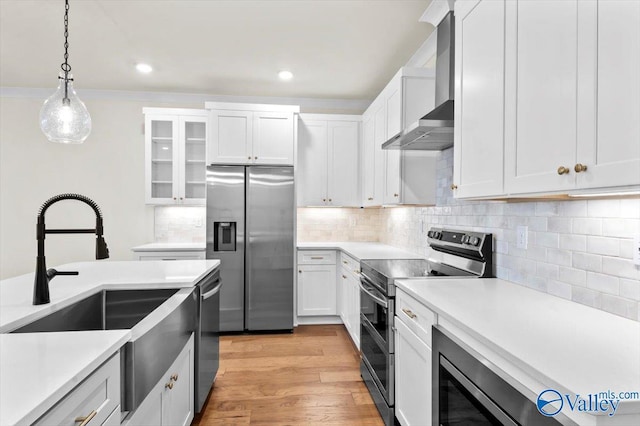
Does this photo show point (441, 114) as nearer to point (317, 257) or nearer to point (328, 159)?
point (328, 159)

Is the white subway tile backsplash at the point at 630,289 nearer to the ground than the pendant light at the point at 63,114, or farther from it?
nearer to the ground

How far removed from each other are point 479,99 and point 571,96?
57cm

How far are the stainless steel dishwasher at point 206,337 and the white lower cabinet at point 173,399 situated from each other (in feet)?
0.20

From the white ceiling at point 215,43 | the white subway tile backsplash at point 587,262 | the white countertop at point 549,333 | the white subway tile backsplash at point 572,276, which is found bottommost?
the white countertop at point 549,333

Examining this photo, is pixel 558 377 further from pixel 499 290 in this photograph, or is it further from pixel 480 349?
pixel 499 290

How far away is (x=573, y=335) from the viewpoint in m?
1.08

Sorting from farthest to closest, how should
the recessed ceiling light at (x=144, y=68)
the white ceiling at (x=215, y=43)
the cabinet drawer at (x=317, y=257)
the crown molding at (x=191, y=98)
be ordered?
1. the crown molding at (x=191, y=98)
2. the cabinet drawer at (x=317, y=257)
3. the recessed ceiling light at (x=144, y=68)
4. the white ceiling at (x=215, y=43)

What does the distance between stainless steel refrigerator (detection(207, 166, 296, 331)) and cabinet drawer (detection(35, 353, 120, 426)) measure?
2.76 m

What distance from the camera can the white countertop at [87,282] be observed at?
49.6 inches

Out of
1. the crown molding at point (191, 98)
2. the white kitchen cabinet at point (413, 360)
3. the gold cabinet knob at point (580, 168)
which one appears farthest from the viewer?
the crown molding at point (191, 98)

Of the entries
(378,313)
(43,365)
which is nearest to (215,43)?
(378,313)

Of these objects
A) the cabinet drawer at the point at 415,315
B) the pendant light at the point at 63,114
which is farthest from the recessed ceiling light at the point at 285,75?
the cabinet drawer at the point at 415,315

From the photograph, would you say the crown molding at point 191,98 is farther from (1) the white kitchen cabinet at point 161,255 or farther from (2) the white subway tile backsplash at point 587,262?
(2) the white subway tile backsplash at point 587,262

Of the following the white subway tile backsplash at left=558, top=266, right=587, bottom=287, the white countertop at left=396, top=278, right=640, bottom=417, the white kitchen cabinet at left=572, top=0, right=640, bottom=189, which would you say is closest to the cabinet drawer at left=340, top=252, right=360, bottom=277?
the white countertop at left=396, top=278, right=640, bottom=417
